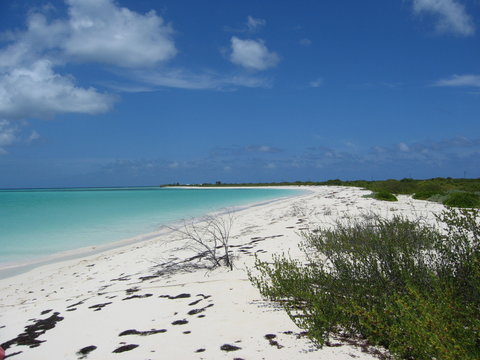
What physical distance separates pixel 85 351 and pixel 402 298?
298 centimetres

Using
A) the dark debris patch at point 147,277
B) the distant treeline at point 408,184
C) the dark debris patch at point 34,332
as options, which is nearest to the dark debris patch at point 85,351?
the dark debris patch at point 34,332

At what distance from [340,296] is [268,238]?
6.02 meters

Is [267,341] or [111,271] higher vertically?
[267,341]

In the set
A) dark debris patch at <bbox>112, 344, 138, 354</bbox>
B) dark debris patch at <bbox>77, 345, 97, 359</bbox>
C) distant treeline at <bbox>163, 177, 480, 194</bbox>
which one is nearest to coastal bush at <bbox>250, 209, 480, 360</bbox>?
dark debris patch at <bbox>112, 344, 138, 354</bbox>

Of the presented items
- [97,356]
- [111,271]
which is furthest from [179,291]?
[111,271]

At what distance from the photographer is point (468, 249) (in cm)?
292

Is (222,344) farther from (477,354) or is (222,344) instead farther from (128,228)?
(128,228)

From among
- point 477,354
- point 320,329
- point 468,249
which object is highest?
point 468,249

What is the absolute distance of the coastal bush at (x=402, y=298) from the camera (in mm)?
2145

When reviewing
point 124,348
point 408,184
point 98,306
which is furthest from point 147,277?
point 408,184

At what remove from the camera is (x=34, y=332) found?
4.04 metres

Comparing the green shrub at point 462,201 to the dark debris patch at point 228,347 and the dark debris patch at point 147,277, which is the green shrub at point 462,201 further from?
the dark debris patch at point 228,347

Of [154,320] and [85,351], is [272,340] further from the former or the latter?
[85,351]

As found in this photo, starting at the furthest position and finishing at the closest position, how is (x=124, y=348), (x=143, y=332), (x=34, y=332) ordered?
(x=34, y=332) < (x=143, y=332) < (x=124, y=348)
